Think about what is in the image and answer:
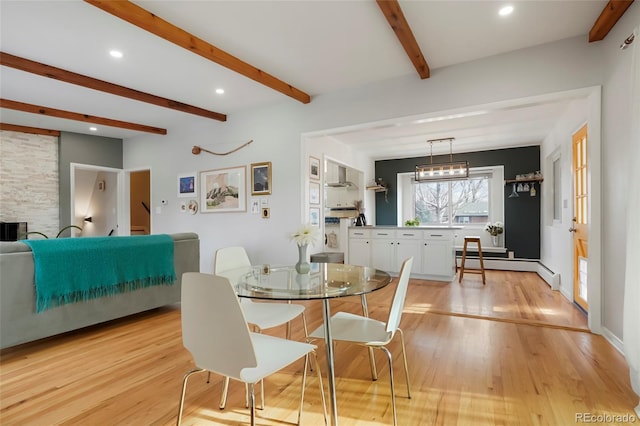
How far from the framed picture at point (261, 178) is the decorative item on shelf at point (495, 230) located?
15.2 feet

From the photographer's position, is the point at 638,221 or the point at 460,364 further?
the point at 460,364

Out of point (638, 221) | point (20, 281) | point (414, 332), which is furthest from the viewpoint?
point (414, 332)

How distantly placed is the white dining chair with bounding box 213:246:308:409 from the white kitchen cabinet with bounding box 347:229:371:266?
3510mm

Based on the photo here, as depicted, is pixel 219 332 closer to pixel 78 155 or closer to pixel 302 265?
pixel 302 265

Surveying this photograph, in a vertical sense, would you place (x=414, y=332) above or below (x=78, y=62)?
below

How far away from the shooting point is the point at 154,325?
126 inches

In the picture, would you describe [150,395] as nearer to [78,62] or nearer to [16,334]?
[16,334]

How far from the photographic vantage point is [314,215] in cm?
470

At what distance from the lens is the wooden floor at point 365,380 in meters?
1.72

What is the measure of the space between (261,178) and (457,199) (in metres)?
4.67

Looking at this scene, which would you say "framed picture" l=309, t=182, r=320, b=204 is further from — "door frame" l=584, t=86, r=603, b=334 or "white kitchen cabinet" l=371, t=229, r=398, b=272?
"door frame" l=584, t=86, r=603, b=334

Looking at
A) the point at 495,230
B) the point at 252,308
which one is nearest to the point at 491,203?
the point at 495,230

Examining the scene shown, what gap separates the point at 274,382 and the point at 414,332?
1.46 m

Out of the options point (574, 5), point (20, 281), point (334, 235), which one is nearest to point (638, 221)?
point (574, 5)
